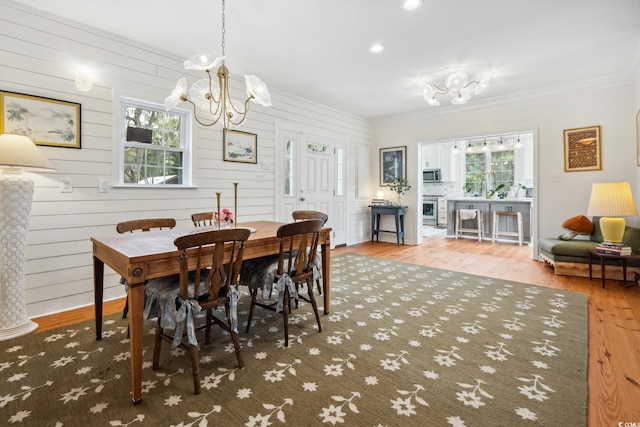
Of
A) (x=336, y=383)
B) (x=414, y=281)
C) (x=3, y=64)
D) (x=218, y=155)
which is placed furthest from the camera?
(x=218, y=155)

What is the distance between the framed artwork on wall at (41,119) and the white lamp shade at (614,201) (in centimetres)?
570

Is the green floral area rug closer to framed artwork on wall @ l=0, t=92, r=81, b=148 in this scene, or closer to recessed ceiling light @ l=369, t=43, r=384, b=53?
framed artwork on wall @ l=0, t=92, r=81, b=148

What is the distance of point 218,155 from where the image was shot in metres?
4.02

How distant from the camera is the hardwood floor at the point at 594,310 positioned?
1.62 meters

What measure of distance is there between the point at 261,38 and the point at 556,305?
3940 mm

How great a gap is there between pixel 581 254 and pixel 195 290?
450 cm

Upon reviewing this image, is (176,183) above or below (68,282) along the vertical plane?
above

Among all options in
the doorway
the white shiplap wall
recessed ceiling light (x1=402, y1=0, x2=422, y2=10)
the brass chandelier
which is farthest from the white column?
recessed ceiling light (x1=402, y1=0, x2=422, y2=10)

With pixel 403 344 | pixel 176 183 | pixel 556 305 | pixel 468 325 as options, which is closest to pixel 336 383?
pixel 403 344

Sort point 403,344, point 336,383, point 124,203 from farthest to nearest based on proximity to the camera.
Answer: point 124,203
point 403,344
point 336,383

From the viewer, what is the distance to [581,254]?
152 inches

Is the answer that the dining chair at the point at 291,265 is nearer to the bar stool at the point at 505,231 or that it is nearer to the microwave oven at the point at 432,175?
the bar stool at the point at 505,231

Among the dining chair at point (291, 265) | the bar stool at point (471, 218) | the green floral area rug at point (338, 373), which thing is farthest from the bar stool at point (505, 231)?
the dining chair at point (291, 265)

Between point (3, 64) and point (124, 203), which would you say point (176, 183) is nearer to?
point (124, 203)
